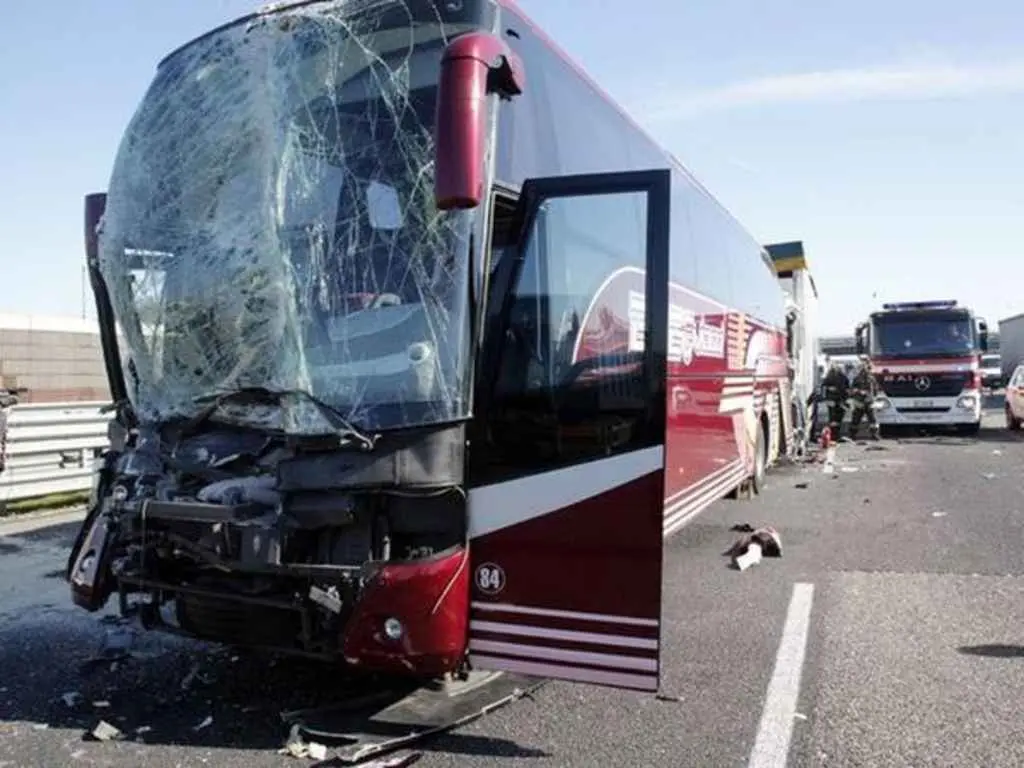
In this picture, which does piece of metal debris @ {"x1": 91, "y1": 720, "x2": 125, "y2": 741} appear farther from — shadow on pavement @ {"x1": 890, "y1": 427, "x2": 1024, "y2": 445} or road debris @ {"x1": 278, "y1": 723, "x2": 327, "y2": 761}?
shadow on pavement @ {"x1": 890, "y1": 427, "x2": 1024, "y2": 445}

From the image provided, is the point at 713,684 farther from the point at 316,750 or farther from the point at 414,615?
the point at 316,750

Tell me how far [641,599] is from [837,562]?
14.6 ft

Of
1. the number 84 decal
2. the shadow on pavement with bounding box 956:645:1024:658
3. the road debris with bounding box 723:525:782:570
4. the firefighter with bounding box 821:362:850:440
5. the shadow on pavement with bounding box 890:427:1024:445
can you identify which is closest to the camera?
the number 84 decal

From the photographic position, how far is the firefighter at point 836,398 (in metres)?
21.1

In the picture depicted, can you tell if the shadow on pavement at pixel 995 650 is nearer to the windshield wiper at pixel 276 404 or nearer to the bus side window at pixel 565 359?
the bus side window at pixel 565 359

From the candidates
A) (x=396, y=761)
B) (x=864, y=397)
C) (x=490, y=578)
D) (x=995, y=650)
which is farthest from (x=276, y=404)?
(x=864, y=397)

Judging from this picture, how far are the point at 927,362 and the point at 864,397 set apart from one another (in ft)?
5.16

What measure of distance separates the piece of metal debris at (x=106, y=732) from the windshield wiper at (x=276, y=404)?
1375 millimetres

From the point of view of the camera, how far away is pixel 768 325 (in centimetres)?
1220

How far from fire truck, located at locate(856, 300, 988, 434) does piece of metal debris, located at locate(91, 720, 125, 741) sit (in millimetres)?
18868

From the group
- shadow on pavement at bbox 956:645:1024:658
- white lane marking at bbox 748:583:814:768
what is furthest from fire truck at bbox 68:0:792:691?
shadow on pavement at bbox 956:645:1024:658

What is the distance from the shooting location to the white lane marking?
13.2 feet

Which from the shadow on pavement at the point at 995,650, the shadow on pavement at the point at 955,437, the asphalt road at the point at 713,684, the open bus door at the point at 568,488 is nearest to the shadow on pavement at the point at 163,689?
the asphalt road at the point at 713,684

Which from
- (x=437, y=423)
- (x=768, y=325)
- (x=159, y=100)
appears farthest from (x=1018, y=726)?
(x=768, y=325)
